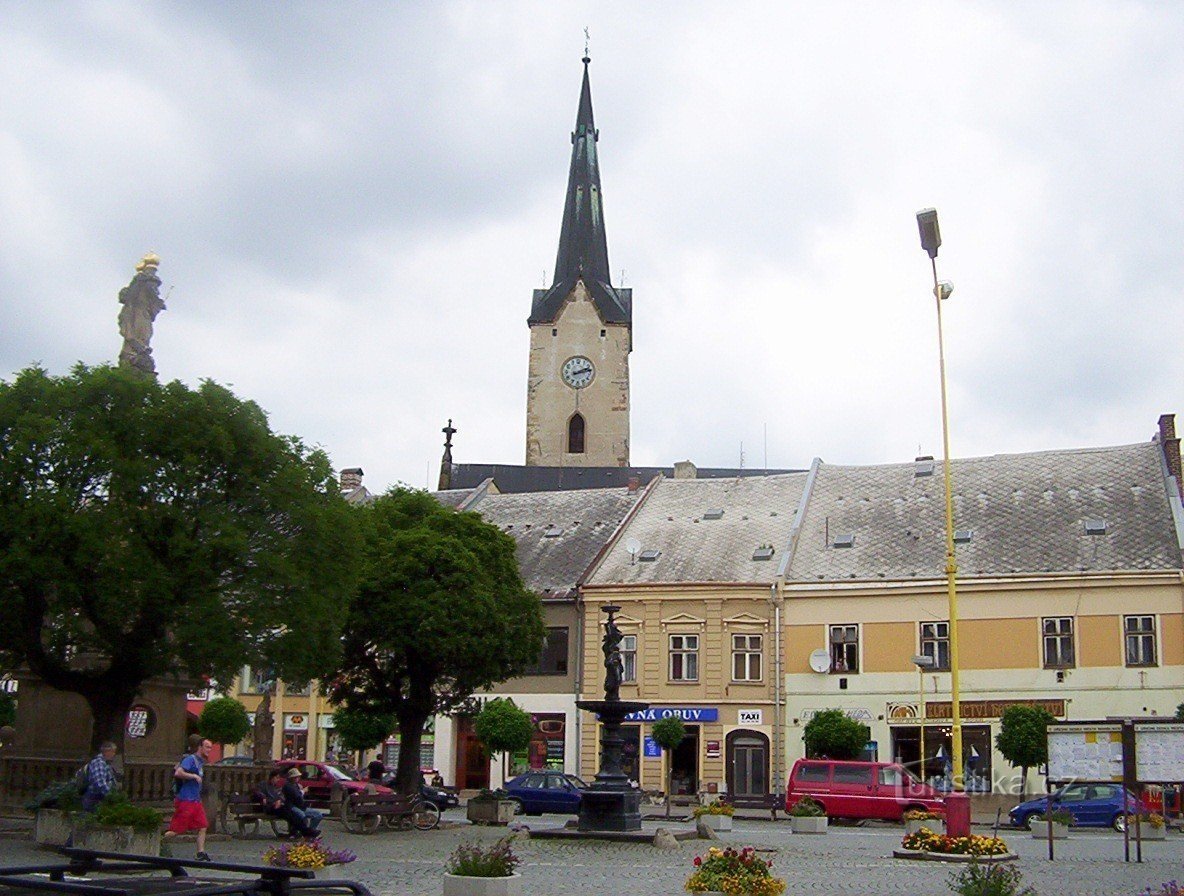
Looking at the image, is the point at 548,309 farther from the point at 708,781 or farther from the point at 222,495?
the point at 222,495

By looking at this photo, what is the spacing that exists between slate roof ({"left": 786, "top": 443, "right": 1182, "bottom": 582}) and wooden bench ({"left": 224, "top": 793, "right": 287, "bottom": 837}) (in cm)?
2320

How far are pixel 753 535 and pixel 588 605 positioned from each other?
20.0 ft

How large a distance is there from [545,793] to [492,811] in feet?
24.9

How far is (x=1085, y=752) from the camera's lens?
2233cm

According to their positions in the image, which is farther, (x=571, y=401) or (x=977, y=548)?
(x=571, y=401)

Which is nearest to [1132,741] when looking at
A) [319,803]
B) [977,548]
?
[319,803]

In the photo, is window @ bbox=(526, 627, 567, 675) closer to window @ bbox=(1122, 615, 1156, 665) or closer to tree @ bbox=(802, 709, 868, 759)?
tree @ bbox=(802, 709, 868, 759)

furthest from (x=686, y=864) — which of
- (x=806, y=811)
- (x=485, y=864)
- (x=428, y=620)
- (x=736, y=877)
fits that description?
(x=428, y=620)

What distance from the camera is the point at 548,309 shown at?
8862 cm

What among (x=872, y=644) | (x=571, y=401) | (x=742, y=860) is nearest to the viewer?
(x=742, y=860)

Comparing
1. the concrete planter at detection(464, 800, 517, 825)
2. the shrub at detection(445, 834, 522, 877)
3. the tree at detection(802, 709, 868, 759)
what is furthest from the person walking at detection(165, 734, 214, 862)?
the tree at detection(802, 709, 868, 759)

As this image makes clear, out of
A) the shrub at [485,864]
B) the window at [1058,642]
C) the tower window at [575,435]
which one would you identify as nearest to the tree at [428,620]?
the shrub at [485,864]

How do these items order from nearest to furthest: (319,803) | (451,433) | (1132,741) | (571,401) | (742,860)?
1. (742,860)
2. (1132,741)
3. (319,803)
4. (451,433)
5. (571,401)

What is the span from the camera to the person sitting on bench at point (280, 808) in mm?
21125
